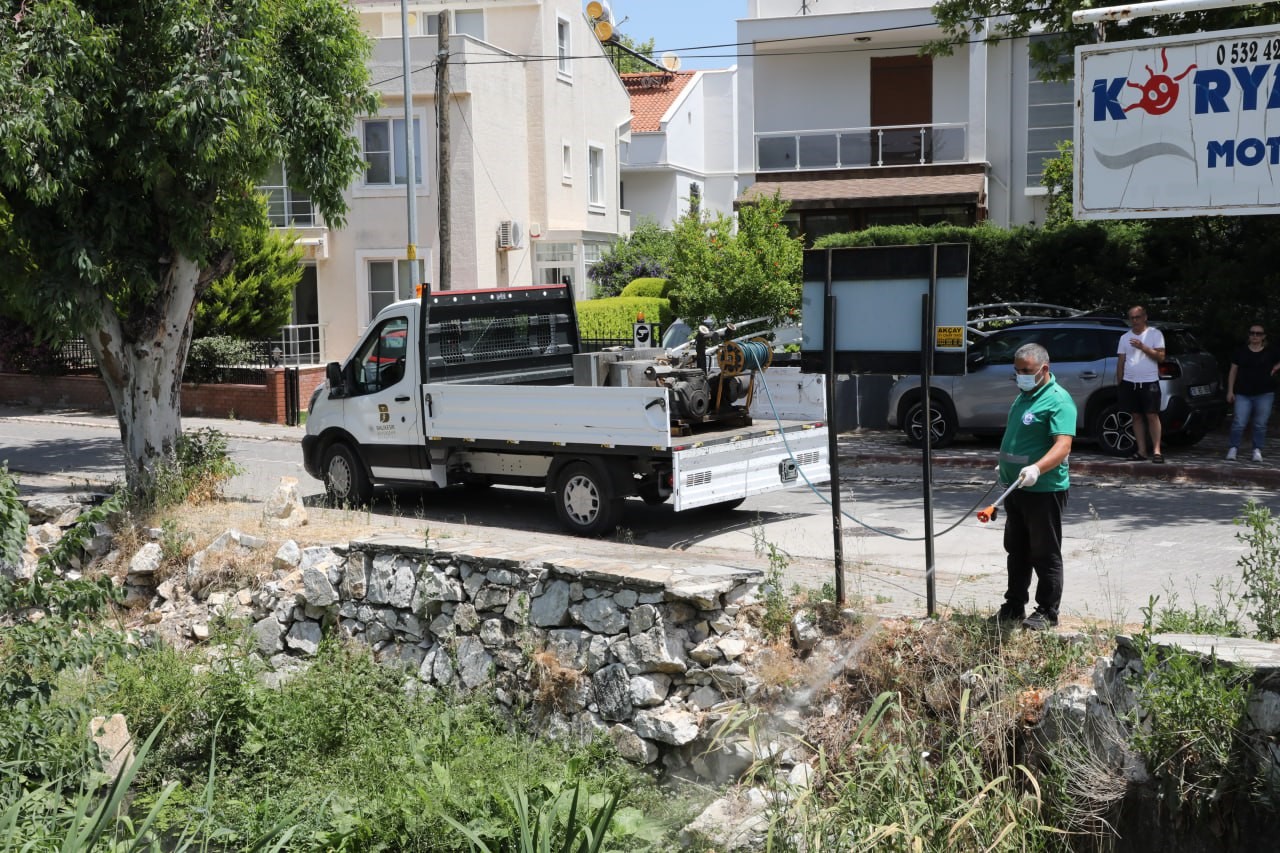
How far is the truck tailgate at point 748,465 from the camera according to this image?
11.3m

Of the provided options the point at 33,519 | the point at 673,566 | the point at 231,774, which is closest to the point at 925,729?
the point at 673,566

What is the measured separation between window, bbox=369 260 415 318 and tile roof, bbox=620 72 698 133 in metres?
12.3

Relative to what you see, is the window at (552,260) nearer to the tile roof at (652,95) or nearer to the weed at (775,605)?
the tile roof at (652,95)

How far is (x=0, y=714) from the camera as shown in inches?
298

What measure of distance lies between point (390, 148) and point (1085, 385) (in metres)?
18.4

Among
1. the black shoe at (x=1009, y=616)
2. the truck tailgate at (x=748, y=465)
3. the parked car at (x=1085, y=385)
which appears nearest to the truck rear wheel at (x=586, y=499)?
the truck tailgate at (x=748, y=465)

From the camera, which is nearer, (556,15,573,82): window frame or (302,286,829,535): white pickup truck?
(302,286,829,535): white pickup truck

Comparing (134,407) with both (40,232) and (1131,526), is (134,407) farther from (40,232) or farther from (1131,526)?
(1131,526)

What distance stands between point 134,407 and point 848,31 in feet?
64.7

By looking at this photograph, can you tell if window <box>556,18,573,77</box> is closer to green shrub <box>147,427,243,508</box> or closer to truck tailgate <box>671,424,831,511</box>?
green shrub <box>147,427,243,508</box>

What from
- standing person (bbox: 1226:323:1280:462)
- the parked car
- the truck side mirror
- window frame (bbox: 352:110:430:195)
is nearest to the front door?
window frame (bbox: 352:110:430:195)

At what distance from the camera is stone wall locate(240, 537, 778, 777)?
8.95m

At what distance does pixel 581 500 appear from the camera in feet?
39.3

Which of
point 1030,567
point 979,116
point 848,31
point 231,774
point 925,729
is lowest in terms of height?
point 231,774
